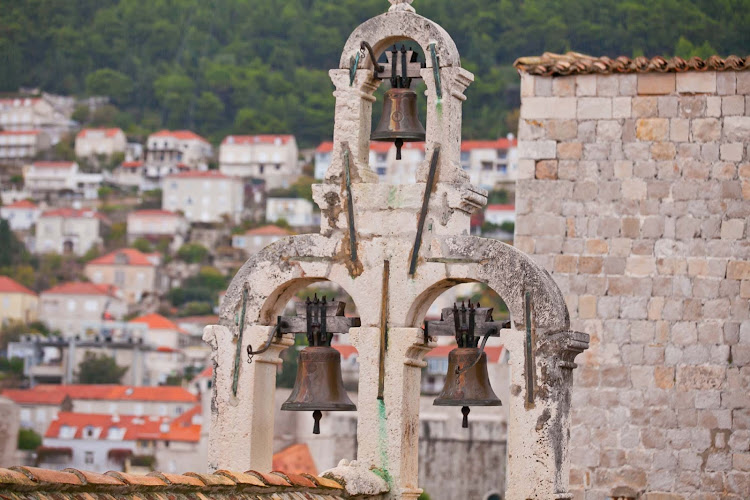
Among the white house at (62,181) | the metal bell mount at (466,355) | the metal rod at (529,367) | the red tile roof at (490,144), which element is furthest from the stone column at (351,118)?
the white house at (62,181)

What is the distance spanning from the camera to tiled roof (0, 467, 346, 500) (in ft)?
16.8

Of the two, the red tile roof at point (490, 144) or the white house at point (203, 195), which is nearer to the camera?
the red tile roof at point (490, 144)

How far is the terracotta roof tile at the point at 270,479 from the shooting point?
640 cm

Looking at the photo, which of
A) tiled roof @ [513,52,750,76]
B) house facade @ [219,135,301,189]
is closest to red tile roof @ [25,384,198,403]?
house facade @ [219,135,301,189]

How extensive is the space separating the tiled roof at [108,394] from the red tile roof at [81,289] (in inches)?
1286

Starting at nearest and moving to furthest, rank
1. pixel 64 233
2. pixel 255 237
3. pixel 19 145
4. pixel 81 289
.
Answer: pixel 81 289 → pixel 255 237 → pixel 64 233 → pixel 19 145

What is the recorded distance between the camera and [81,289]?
132m

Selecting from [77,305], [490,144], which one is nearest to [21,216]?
[77,305]

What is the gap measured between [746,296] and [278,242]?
5308mm

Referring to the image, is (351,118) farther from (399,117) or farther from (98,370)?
(98,370)

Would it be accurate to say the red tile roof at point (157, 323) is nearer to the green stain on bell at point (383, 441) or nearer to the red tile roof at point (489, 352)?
the red tile roof at point (489, 352)

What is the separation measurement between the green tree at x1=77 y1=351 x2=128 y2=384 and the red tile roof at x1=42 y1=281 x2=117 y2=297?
22.5m

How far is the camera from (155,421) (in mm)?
85188

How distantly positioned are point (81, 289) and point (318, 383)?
4980 inches
